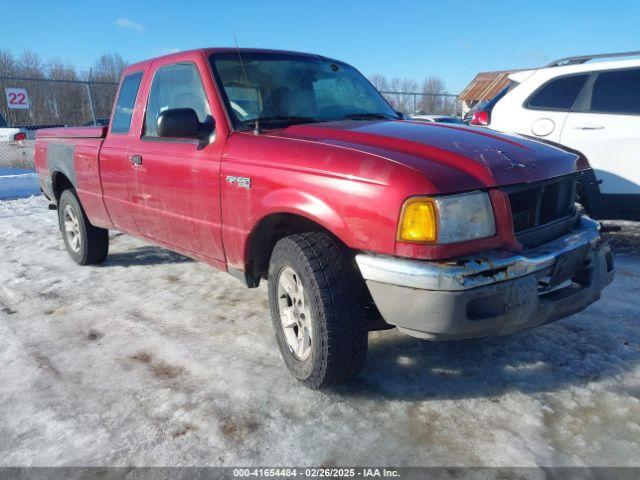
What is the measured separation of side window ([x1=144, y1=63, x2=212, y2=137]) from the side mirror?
0.59ft

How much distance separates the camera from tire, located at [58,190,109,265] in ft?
16.1

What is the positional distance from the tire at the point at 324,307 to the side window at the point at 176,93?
1.18m

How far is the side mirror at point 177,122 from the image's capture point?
2.87 meters

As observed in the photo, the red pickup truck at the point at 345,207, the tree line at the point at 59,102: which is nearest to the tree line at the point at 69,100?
the tree line at the point at 59,102

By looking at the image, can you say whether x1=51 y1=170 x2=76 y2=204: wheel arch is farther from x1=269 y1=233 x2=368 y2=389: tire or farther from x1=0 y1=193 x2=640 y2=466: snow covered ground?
x1=269 y1=233 x2=368 y2=389: tire

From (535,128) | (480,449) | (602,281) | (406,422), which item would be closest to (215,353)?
(406,422)

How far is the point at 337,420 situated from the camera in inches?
94.3

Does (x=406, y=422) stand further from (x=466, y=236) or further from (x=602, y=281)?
(x=602, y=281)

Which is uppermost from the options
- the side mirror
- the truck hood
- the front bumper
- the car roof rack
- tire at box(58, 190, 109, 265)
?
the car roof rack

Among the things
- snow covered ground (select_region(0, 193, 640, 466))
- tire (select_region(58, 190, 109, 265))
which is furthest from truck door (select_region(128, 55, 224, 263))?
tire (select_region(58, 190, 109, 265))

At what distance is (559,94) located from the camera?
522cm

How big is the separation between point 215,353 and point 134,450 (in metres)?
0.92

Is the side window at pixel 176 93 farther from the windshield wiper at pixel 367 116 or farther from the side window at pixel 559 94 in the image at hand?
the side window at pixel 559 94

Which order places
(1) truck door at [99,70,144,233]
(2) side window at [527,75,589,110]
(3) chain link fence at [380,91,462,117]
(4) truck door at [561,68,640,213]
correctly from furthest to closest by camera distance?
(3) chain link fence at [380,91,462,117] < (2) side window at [527,75,589,110] < (4) truck door at [561,68,640,213] < (1) truck door at [99,70,144,233]
